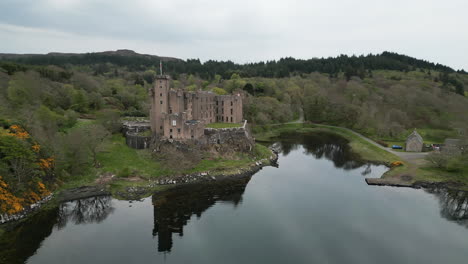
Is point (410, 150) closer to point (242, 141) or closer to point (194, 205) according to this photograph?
point (242, 141)

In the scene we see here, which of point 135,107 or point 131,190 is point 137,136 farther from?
point 135,107

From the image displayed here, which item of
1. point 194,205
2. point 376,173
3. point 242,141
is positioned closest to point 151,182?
point 194,205

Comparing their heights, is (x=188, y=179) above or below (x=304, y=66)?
below

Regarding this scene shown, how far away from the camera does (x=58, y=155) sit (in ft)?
102

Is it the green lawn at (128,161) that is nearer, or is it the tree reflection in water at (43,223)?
the tree reflection in water at (43,223)

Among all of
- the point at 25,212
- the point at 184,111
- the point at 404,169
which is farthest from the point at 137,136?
the point at 404,169

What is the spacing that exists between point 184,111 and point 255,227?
24808mm

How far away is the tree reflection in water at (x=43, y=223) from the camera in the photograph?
21109 mm

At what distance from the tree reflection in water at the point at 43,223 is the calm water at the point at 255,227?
73mm

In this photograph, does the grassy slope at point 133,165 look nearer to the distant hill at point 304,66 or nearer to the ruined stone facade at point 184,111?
the ruined stone facade at point 184,111

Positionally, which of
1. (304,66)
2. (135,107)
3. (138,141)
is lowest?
(138,141)

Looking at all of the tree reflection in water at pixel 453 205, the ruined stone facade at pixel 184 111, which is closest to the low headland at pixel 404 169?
the tree reflection in water at pixel 453 205

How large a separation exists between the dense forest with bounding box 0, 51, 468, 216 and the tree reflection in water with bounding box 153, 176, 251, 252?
11.5 m

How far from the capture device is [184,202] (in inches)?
1173
